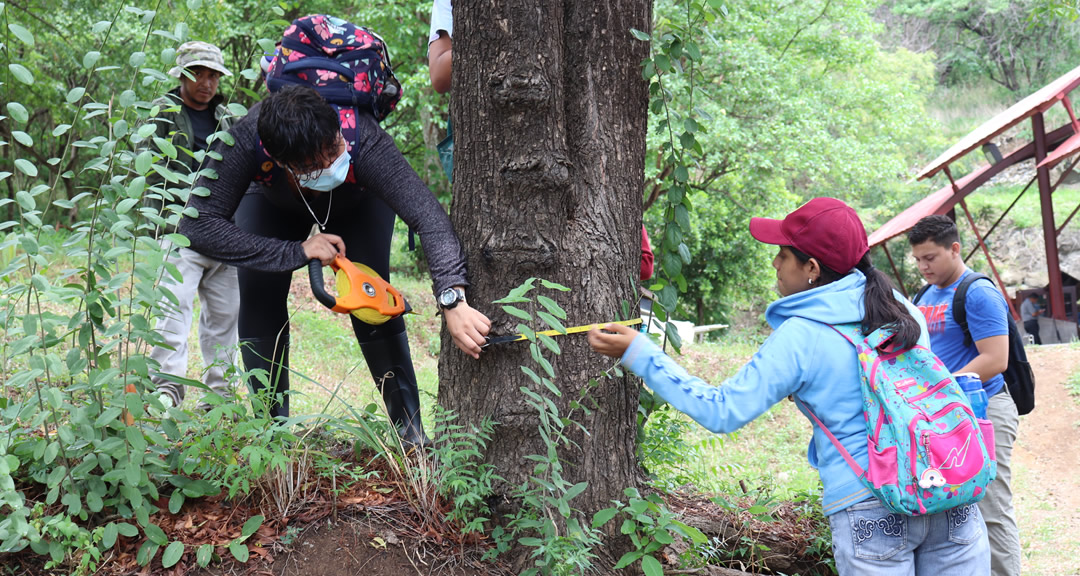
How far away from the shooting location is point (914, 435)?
2.04 meters

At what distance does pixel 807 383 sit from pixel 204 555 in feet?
5.65

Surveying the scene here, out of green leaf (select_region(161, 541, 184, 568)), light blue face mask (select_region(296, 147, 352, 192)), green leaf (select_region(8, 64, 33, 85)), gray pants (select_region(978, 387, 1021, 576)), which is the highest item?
green leaf (select_region(8, 64, 33, 85))

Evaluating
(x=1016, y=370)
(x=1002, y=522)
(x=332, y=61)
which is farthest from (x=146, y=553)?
(x=1016, y=370)

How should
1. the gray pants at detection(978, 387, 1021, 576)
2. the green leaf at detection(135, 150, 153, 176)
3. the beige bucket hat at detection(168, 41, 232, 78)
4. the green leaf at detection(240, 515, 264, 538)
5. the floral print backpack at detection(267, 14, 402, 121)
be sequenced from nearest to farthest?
the green leaf at detection(135, 150, 153, 176), the green leaf at detection(240, 515, 264, 538), the floral print backpack at detection(267, 14, 402, 121), the gray pants at detection(978, 387, 1021, 576), the beige bucket hat at detection(168, 41, 232, 78)

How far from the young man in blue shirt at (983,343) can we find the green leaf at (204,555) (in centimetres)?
300

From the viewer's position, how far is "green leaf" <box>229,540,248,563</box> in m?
2.25

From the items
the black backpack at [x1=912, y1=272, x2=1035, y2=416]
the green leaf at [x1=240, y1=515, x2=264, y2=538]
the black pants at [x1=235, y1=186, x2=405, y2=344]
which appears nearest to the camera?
the green leaf at [x1=240, y1=515, x2=264, y2=538]

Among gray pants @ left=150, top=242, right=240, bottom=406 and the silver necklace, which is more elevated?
the silver necklace

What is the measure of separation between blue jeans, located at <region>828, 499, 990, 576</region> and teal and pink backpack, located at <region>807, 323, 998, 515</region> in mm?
78

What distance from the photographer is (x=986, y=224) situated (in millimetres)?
23562

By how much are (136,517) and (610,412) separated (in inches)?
57.0

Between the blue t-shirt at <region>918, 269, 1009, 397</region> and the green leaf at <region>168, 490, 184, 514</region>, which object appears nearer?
the green leaf at <region>168, 490, 184, 514</region>

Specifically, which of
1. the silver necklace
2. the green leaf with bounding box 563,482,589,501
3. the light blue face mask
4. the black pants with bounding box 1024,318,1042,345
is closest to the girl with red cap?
the green leaf with bounding box 563,482,589,501

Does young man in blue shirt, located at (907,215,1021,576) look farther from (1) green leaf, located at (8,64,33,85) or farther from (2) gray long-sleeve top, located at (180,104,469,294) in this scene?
(1) green leaf, located at (8,64,33,85)
